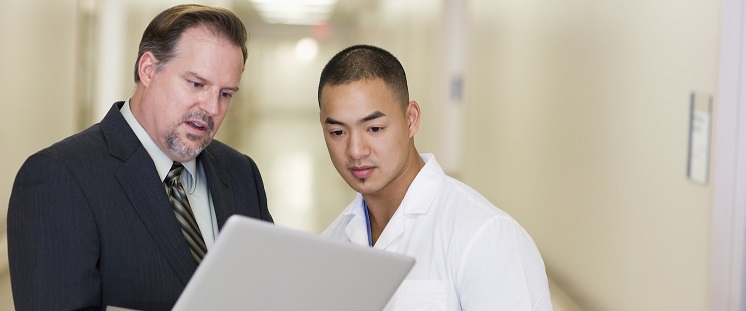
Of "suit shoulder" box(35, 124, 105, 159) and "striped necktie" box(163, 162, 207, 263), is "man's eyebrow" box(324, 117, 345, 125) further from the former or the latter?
"suit shoulder" box(35, 124, 105, 159)

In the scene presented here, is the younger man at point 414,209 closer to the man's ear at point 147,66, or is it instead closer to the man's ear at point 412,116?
the man's ear at point 412,116

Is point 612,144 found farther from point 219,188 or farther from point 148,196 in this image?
point 148,196

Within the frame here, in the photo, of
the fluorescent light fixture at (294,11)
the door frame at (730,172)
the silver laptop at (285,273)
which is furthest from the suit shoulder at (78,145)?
the fluorescent light fixture at (294,11)

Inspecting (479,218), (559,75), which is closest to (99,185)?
(479,218)

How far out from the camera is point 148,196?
1694 millimetres

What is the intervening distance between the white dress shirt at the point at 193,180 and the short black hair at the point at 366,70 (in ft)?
1.08

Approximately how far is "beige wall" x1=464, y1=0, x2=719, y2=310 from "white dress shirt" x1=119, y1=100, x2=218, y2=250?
1287 mm

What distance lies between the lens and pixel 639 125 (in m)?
2.80

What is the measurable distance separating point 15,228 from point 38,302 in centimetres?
14

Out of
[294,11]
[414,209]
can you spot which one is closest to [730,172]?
[414,209]

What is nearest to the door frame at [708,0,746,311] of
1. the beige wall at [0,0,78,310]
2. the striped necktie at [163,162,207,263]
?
the striped necktie at [163,162,207,263]

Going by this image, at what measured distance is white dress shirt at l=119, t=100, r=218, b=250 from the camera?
1.79m

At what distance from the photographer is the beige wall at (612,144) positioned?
2.49 meters

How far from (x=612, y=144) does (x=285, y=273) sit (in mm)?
2016
